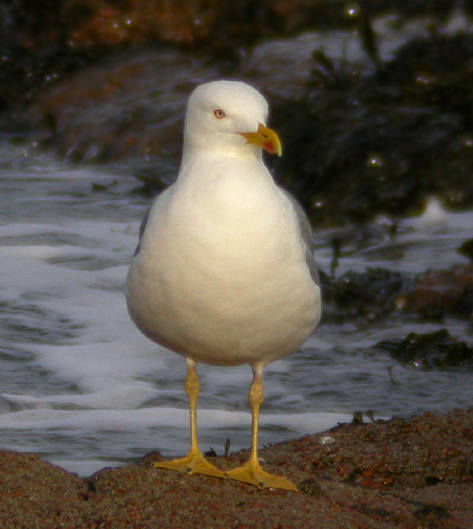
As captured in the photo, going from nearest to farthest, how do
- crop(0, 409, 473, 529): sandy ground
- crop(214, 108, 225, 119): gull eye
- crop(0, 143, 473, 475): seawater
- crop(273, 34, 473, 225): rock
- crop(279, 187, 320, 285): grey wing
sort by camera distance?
crop(0, 409, 473, 529): sandy ground
crop(214, 108, 225, 119): gull eye
crop(279, 187, 320, 285): grey wing
crop(0, 143, 473, 475): seawater
crop(273, 34, 473, 225): rock

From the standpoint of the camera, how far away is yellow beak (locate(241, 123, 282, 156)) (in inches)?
151

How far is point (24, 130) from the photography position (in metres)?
12.4

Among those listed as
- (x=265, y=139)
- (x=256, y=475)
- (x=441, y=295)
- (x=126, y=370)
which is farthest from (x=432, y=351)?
(x=265, y=139)

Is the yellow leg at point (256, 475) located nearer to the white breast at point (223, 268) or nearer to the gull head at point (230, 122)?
the white breast at point (223, 268)

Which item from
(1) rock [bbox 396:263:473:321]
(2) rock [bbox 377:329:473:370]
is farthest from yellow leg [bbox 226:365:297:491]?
(1) rock [bbox 396:263:473:321]

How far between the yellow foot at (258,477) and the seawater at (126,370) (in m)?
1.06

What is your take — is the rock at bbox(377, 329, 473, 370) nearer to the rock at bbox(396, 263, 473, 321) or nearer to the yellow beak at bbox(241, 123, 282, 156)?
the rock at bbox(396, 263, 473, 321)

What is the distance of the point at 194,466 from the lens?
4.05 meters

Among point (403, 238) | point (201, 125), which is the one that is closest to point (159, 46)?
point (403, 238)

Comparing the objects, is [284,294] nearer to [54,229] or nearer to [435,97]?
[54,229]

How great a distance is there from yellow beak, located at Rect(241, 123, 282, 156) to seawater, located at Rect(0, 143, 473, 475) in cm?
188

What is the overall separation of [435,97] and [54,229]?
13.5ft

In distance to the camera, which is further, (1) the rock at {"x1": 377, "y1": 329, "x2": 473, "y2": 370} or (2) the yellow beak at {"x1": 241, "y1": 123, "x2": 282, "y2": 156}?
(1) the rock at {"x1": 377, "y1": 329, "x2": 473, "y2": 370}

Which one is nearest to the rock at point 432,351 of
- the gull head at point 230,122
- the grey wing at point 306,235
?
the grey wing at point 306,235
